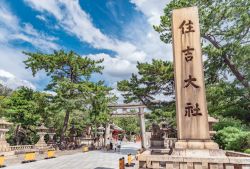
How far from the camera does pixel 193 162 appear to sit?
9633mm

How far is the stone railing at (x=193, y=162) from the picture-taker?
9164mm

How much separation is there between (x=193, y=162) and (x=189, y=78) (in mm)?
3622

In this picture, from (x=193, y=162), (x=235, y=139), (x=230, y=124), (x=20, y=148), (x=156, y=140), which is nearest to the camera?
(x=193, y=162)

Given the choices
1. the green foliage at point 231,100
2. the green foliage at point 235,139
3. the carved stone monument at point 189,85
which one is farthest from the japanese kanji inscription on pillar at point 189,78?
the green foliage at point 231,100

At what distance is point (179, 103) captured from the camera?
11.3 m

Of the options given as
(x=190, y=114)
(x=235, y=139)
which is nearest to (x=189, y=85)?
(x=190, y=114)

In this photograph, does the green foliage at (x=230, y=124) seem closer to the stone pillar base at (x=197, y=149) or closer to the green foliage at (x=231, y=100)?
the green foliage at (x=231, y=100)

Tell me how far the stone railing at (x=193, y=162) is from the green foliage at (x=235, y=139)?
330 inches

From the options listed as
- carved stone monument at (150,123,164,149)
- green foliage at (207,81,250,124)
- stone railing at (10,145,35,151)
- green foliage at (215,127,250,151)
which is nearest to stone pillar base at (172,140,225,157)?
green foliage at (215,127,250,151)

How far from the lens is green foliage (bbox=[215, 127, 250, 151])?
16969mm

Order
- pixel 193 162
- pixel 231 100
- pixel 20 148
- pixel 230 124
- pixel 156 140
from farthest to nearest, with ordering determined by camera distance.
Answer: pixel 20 148
pixel 231 100
pixel 230 124
pixel 156 140
pixel 193 162

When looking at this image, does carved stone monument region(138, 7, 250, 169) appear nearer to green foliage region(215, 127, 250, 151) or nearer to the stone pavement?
green foliage region(215, 127, 250, 151)

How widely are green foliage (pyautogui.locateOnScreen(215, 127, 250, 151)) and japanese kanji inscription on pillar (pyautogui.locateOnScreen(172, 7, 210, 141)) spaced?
299 inches

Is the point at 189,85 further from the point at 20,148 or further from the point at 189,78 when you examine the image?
the point at 20,148
